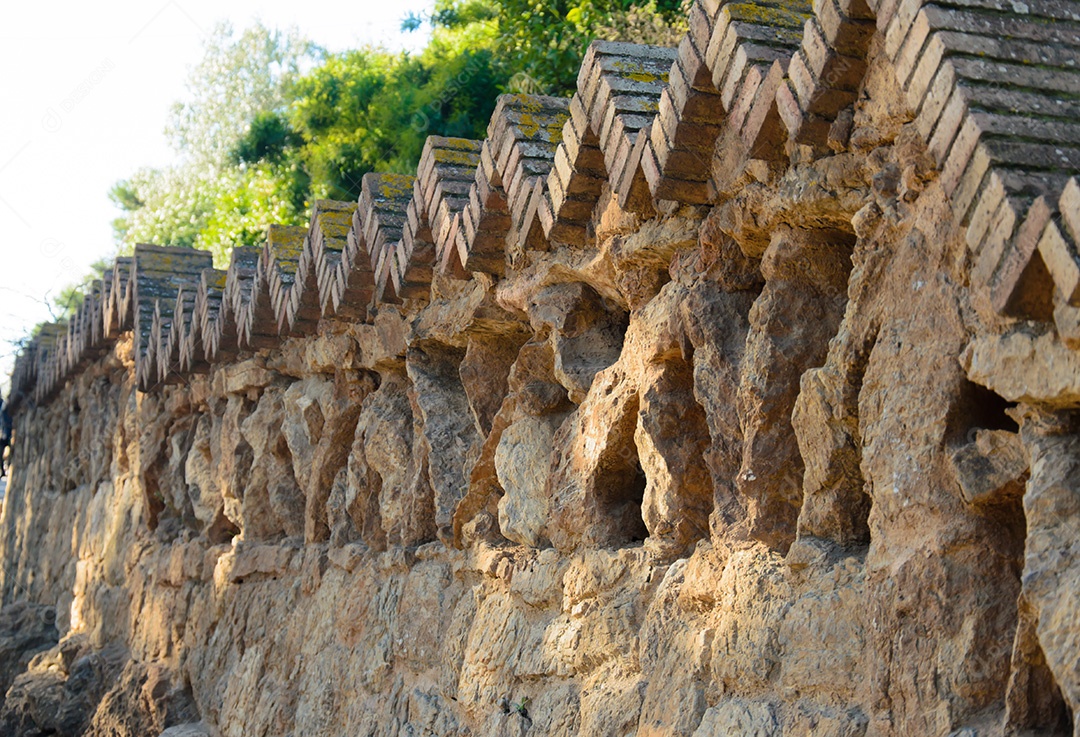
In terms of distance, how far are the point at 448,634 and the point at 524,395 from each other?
28.0 inches

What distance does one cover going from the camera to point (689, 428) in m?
2.56

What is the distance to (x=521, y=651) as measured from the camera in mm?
3002

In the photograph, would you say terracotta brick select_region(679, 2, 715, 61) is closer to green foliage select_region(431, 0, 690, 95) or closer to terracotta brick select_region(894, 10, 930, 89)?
terracotta brick select_region(894, 10, 930, 89)

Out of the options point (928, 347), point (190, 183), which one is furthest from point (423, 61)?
point (190, 183)

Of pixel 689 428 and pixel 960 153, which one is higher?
pixel 960 153

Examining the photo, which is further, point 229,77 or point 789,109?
point 229,77

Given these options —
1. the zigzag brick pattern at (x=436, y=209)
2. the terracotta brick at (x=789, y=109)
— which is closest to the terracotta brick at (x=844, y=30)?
the terracotta brick at (x=789, y=109)

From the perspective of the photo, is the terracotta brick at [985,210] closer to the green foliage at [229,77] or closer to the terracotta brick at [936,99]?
the terracotta brick at [936,99]

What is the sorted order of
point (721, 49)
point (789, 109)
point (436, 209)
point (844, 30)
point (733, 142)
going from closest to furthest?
point (844, 30)
point (789, 109)
point (721, 49)
point (733, 142)
point (436, 209)

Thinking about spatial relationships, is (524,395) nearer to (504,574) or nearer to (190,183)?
(504,574)

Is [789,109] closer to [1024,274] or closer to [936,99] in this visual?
[936,99]

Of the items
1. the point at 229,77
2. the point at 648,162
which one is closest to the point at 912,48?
the point at 648,162

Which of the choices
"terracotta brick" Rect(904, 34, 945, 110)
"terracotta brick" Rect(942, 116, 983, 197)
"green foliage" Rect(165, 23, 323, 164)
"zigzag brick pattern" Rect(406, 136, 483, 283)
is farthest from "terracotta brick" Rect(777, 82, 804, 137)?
"green foliage" Rect(165, 23, 323, 164)

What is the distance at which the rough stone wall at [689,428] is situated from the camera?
1750 mm
